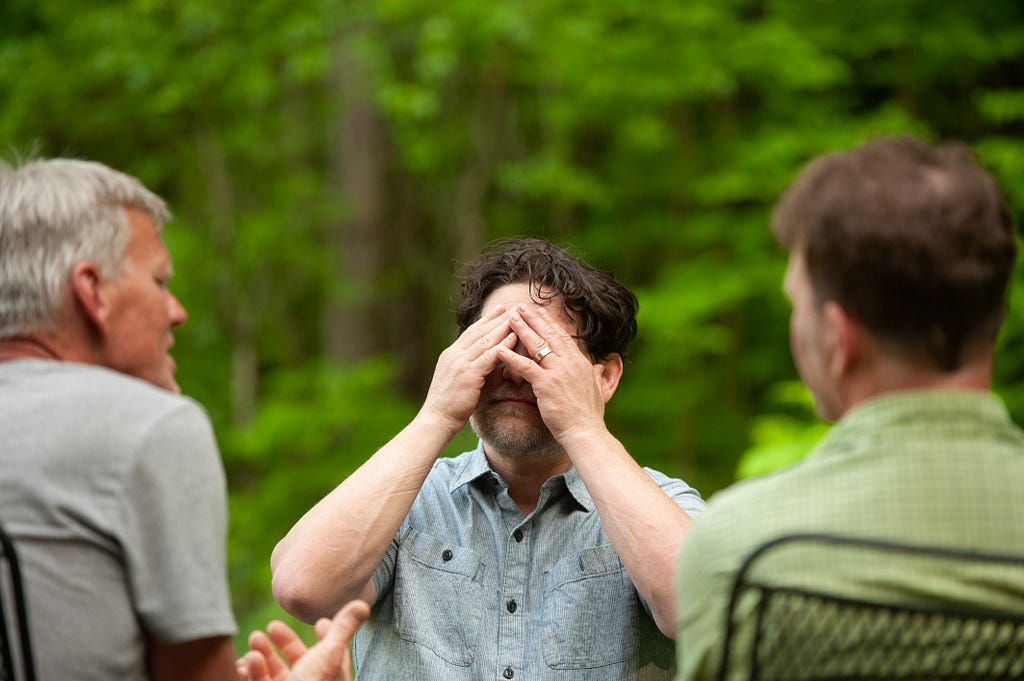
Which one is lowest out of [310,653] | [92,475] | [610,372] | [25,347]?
[310,653]

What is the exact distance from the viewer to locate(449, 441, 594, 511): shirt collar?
2.37m

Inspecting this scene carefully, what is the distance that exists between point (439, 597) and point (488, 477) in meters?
0.30

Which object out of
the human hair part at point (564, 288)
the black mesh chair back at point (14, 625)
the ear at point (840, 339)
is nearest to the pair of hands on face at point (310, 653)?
the black mesh chair back at point (14, 625)

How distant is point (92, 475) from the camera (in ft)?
4.87

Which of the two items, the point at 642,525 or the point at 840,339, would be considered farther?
the point at 642,525

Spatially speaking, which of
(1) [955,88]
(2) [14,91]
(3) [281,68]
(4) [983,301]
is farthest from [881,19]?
(4) [983,301]

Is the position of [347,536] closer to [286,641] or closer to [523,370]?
[286,641]

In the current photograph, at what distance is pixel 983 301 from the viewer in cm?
132

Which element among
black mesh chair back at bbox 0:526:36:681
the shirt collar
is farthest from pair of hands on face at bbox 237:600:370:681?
the shirt collar

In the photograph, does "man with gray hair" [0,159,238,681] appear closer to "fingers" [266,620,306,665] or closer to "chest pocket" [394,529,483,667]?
"fingers" [266,620,306,665]

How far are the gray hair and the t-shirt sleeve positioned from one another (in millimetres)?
268

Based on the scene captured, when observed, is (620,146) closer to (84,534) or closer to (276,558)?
(276,558)

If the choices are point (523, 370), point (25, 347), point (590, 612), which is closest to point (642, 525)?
point (590, 612)

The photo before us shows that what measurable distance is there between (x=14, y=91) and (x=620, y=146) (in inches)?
183
